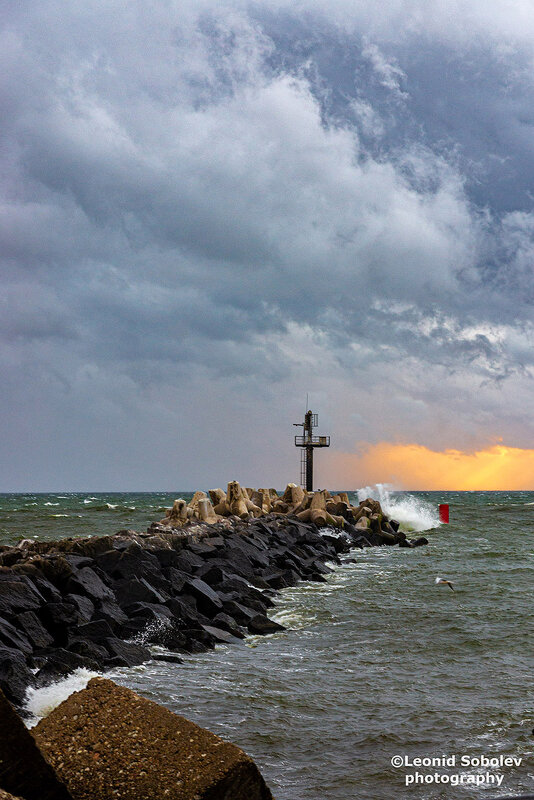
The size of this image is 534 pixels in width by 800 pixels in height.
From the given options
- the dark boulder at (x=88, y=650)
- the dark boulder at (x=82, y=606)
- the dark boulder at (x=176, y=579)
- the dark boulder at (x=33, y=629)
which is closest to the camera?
the dark boulder at (x=88, y=650)

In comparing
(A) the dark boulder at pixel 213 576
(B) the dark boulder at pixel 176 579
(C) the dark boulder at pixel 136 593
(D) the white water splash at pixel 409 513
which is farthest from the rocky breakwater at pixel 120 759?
(D) the white water splash at pixel 409 513

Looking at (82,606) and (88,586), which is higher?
(88,586)

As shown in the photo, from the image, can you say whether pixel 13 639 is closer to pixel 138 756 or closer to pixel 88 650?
pixel 88 650

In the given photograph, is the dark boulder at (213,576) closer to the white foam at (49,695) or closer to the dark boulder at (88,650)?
the dark boulder at (88,650)

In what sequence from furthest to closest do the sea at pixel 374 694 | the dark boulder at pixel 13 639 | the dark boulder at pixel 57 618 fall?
the dark boulder at pixel 57 618 < the dark boulder at pixel 13 639 < the sea at pixel 374 694

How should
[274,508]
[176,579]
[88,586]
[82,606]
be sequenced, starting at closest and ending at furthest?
[82,606]
[88,586]
[176,579]
[274,508]

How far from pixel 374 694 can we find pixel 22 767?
166 inches

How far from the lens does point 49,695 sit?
636 centimetres

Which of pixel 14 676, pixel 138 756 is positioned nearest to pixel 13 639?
pixel 14 676

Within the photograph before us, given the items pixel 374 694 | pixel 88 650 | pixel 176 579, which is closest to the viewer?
pixel 374 694

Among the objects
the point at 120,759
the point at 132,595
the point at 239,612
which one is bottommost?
the point at 239,612

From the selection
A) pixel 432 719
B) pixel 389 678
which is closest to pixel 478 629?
pixel 389 678

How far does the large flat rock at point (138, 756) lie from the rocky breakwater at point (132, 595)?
2.44m

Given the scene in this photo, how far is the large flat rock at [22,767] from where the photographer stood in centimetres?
354
